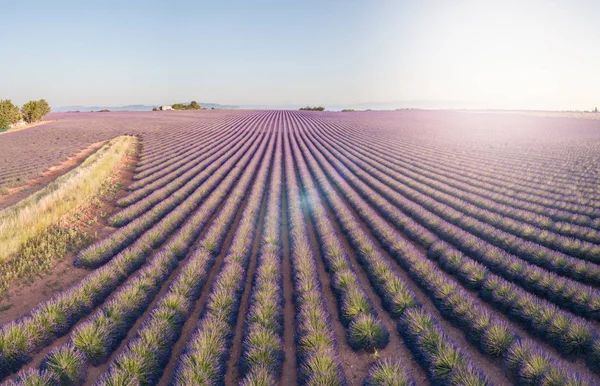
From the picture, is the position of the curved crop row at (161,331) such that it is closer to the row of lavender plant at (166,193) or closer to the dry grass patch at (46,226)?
the dry grass patch at (46,226)

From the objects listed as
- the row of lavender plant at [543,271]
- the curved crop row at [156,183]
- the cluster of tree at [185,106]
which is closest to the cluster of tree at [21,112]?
the cluster of tree at [185,106]

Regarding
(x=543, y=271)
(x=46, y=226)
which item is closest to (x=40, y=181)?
(x=46, y=226)

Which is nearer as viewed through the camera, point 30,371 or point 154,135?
point 30,371

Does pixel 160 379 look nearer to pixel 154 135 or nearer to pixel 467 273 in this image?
pixel 467 273

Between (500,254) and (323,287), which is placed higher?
(500,254)

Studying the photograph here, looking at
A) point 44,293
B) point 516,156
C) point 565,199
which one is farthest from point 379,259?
point 516,156

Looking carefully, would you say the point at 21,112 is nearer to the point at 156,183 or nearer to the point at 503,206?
the point at 156,183
